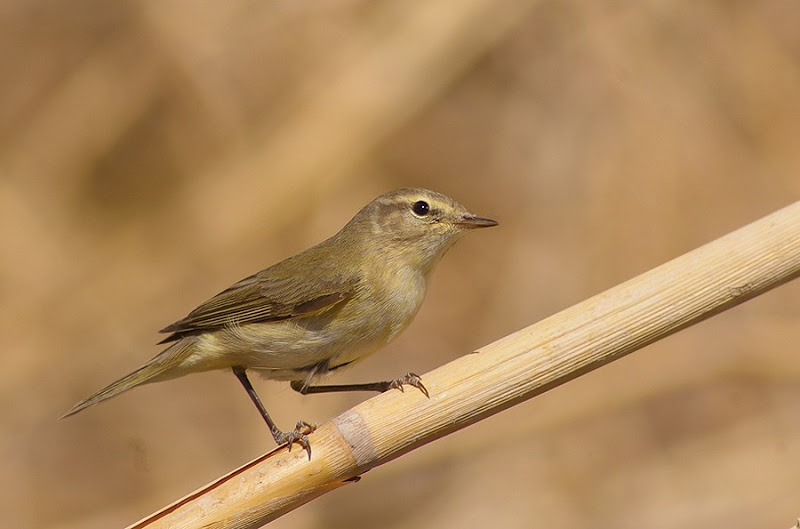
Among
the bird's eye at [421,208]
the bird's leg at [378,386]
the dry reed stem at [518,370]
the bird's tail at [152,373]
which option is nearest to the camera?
the dry reed stem at [518,370]

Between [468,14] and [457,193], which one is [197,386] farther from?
[468,14]

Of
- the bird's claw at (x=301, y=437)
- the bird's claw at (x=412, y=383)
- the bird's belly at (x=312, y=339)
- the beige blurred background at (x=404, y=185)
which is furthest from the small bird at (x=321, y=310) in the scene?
the beige blurred background at (x=404, y=185)

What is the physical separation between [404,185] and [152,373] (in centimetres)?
278

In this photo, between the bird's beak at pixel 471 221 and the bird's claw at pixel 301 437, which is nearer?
the bird's claw at pixel 301 437

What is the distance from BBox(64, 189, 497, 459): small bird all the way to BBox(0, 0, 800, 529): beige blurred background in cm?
151

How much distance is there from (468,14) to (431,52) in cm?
27

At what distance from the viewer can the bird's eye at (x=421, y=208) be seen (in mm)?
3441

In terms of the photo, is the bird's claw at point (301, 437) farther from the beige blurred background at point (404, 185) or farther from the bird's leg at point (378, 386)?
the beige blurred background at point (404, 185)

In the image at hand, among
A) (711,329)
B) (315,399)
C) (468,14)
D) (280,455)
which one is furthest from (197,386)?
(280,455)

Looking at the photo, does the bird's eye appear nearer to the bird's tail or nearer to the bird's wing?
the bird's wing

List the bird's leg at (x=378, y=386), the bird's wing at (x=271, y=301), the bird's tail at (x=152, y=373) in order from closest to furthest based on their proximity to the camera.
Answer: the bird's leg at (x=378, y=386), the bird's tail at (x=152, y=373), the bird's wing at (x=271, y=301)

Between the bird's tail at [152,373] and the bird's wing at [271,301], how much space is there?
72mm

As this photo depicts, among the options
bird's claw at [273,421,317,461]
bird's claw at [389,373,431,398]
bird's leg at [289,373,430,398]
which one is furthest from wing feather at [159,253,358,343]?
bird's claw at [273,421,317,461]

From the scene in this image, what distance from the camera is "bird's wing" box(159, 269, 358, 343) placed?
3.20 m
